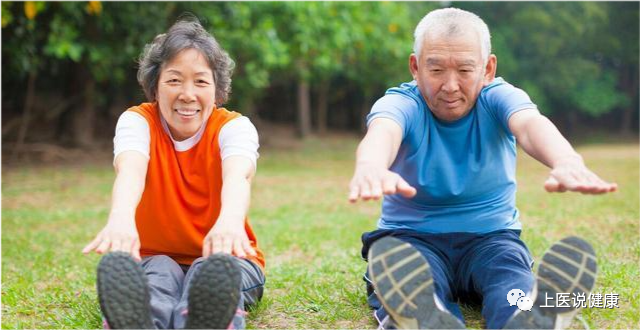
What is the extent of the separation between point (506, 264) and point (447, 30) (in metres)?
0.96

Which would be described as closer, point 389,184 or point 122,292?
point 122,292

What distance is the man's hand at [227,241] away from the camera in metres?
2.44

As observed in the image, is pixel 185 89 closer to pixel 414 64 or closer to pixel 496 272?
pixel 414 64

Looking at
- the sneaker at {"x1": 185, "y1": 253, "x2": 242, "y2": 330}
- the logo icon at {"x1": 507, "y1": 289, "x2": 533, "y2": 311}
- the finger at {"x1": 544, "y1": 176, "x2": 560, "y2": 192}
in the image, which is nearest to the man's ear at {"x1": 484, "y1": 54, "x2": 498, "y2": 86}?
the finger at {"x1": 544, "y1": 176, "x2": 560, "y2": 192}

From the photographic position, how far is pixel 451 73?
284cm

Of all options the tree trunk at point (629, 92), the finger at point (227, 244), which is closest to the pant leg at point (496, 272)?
the finger at point (227, 244)

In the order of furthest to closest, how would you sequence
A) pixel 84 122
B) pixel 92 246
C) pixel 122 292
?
pixel 84 122 < pixel 92 246 < pixel 122 292

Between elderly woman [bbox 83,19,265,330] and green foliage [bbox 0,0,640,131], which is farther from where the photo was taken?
green foliage [bbox 0,0,640,131]

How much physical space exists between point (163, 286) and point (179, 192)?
440mm

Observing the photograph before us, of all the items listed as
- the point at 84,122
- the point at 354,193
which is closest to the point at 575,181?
the point at 354,193

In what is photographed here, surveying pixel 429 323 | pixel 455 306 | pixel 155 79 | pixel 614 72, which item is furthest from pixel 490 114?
pixel 614 72

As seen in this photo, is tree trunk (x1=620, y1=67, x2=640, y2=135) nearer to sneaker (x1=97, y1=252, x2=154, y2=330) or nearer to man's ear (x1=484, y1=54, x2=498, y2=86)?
man's ear (x1=484, y1=54, x2=498, y2=86)

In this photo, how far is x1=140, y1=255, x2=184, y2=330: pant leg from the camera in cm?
250

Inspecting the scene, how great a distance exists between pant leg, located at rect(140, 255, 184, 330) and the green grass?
36 cm
